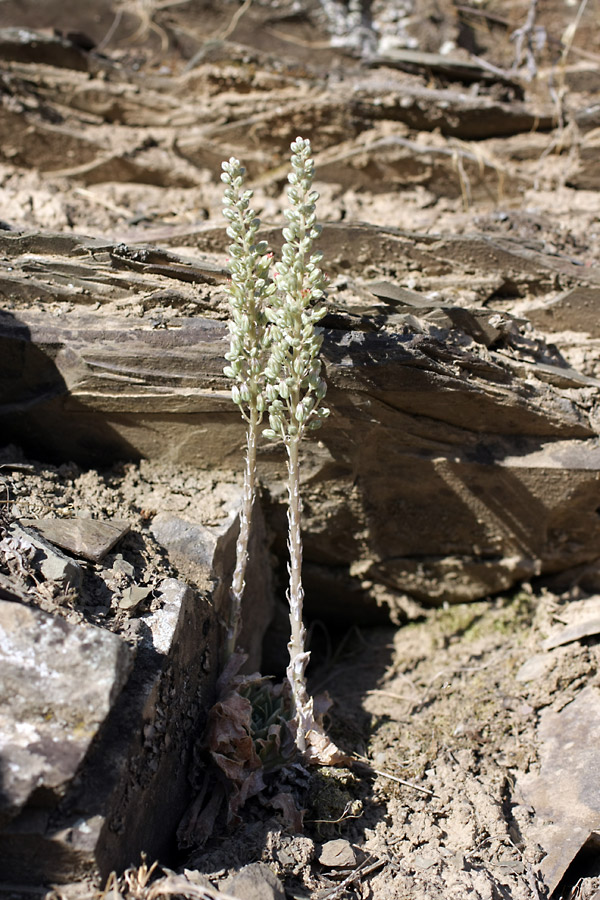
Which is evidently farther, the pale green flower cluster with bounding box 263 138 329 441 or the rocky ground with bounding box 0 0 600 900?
the rocky ground with bounding box 0 0 600 900

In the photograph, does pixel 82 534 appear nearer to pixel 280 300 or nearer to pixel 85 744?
pixel 85 744

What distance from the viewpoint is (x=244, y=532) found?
144 inches

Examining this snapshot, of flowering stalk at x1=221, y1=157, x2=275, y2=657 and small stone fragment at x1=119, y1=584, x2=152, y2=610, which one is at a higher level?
flowering stalk at x1=221, y1=157, x2=275, y2=657

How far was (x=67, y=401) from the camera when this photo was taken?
4289 mm

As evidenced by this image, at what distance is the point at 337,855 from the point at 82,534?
1972mm

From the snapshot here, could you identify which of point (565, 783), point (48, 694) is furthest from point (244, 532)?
point (565, 783)

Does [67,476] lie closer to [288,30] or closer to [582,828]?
[582,828]

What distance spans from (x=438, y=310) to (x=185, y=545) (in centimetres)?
212

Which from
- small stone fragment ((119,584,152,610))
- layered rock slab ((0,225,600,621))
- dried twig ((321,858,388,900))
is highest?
layered rock slab ((0,225,600,621))

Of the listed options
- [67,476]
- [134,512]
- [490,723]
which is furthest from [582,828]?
[67,476]

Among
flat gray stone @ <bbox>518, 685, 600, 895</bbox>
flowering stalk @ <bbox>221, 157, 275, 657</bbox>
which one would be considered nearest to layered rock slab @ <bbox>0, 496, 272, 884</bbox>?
flowering stalk @ <bbox>221, 157, 275, 657</bbox>

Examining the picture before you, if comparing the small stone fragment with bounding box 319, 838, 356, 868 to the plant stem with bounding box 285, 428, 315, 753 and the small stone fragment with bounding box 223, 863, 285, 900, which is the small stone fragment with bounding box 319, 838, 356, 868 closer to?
the small stone fragment with bounding box 223, 863, 285, 900

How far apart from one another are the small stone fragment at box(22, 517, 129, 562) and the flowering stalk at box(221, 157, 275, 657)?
0.71 metres

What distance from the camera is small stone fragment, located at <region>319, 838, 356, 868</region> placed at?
120 inches
